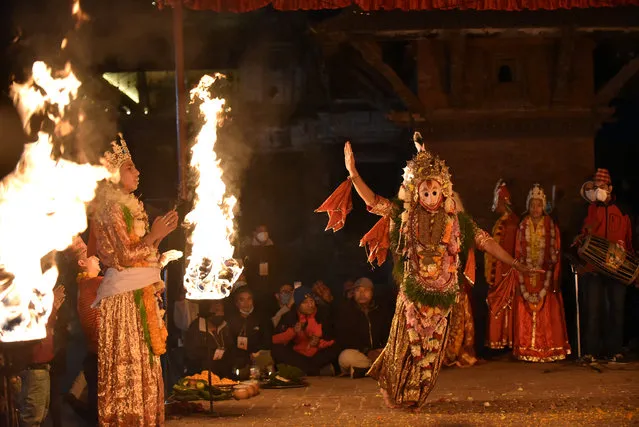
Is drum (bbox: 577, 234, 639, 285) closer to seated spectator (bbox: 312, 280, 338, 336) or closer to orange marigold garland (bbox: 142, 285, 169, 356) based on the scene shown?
seated spectator (bbox: 312, 280, 338, 336)

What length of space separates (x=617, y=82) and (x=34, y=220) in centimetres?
920

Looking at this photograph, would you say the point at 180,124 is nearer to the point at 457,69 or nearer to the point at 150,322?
the point at 150,322

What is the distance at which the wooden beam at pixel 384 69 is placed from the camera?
448 inches

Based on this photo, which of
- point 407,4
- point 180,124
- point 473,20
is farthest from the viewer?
point 473,20

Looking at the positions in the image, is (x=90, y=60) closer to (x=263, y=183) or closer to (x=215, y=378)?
(x=263, y=183)

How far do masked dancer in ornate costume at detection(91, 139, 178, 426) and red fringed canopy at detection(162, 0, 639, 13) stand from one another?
4028 mm

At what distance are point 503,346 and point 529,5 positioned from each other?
172 inches

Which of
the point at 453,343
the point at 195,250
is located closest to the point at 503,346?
the point at 453,343

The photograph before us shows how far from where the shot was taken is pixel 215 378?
→ 9.22m

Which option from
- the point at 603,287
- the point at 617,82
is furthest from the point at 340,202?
the point at 617,82

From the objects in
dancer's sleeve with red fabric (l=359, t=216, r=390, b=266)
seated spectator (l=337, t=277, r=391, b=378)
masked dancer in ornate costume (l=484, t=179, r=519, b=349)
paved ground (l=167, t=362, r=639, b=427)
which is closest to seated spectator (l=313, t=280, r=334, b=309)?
seated spectator (l=337, t=277, r=391, b=378)

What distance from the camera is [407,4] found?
399 inches

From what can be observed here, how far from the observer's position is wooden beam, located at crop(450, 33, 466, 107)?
37.6ft

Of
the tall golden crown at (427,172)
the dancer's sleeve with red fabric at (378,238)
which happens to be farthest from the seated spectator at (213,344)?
the tall golden crown at (427,172)
